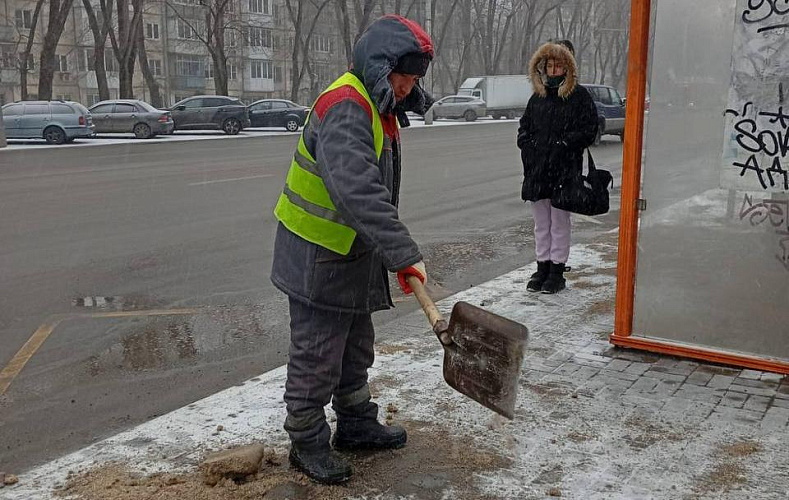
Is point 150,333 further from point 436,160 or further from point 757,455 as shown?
point 436,160

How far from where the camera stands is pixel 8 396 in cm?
438

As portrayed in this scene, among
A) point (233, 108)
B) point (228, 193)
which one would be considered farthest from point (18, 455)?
point (233, 108)

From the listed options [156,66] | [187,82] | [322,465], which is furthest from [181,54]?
[322,465]

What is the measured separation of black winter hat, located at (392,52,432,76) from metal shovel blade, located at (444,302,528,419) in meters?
0.92

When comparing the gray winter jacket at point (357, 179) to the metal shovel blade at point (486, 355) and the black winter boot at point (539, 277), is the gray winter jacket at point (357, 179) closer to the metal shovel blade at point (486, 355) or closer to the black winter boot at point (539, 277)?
the metal shovel blade at point (486, 355)

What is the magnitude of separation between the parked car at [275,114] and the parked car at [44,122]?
8.15 metres

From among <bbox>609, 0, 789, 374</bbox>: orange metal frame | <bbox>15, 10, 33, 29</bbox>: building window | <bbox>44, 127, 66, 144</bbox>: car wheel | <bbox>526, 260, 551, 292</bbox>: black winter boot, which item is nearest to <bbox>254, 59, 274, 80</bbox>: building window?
<bbox>15, 10, 33, 29</bbox>: building window

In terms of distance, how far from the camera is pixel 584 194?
5891mm

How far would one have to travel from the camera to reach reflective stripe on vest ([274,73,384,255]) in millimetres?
3037

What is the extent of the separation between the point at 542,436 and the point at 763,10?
2526 mm

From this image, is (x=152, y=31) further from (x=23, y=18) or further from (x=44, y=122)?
(x=44, y=122)

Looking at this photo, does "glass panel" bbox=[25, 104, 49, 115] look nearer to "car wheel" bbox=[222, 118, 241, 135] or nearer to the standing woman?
"car wheel" bbox=[222, 118, 241, 135]

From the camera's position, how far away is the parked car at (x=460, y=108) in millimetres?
43312

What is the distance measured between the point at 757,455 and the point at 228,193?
33.2ft
